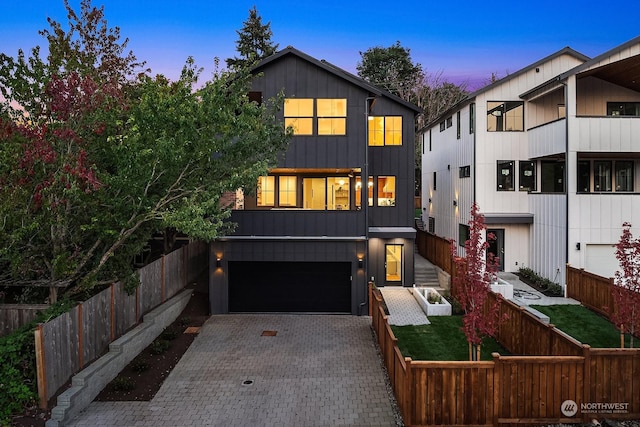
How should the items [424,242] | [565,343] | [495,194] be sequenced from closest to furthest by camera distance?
1. [565,343]
2. [495,194]
3. [424,242]

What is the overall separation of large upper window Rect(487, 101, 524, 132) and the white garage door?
672cm

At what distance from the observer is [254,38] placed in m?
40.1

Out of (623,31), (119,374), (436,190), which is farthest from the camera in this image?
(623,31)

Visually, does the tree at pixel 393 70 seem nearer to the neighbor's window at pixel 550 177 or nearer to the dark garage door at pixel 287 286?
the neighbor's window at pixel 550 177

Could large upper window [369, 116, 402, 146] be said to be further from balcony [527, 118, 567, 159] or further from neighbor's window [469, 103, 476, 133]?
balcony [527, 118, 567, 159]

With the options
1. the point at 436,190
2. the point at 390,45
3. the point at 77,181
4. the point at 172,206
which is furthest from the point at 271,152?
the point at 390,45

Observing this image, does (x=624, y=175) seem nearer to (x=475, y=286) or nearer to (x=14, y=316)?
(x=475, y=286)

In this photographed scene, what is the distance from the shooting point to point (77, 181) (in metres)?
9.42

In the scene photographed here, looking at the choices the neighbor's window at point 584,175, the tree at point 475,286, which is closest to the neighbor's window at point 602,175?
the neighbor's window at point 584,175

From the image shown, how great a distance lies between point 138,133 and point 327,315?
31.7 feet

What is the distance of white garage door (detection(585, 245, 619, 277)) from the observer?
17.0 m

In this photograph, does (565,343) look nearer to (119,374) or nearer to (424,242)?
(119,374)

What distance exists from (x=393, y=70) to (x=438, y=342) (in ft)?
135

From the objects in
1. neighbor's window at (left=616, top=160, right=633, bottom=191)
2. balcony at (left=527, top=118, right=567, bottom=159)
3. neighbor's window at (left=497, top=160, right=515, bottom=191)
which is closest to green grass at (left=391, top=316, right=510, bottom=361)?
neighbor's window at (left=497, top=160, right=515, bottom=191)
